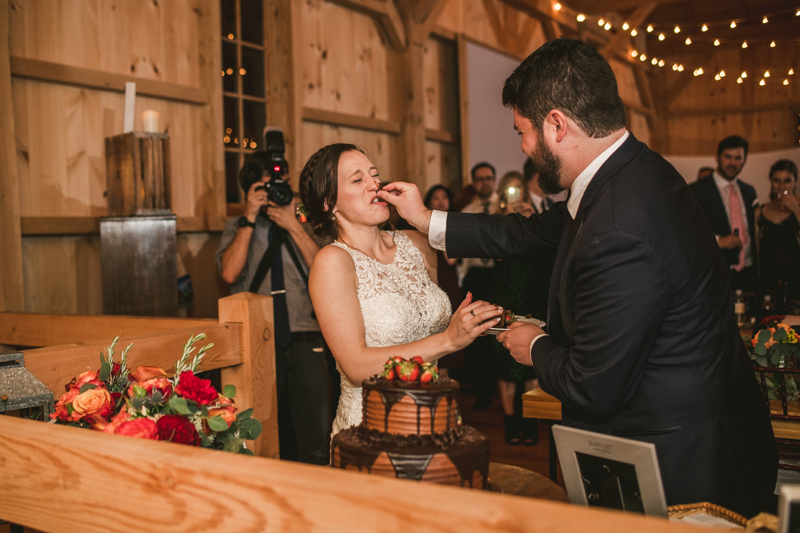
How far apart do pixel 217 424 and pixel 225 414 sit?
49 mm

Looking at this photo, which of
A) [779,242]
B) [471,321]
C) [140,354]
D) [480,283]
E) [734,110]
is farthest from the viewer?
[734,110]

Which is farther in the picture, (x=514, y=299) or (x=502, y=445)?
(x=502, y=445)

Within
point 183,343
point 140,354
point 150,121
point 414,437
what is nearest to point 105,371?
point 140,354

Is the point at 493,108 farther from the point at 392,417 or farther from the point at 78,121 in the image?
the point at 392,417

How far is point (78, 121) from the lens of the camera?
357 cm

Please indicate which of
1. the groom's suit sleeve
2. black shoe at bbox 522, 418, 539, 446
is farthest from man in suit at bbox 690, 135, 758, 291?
the groom's suit sleeve

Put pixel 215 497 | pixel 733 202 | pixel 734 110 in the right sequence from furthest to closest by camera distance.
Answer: pixel 734 110, pixel 733 202, pixel 215 497

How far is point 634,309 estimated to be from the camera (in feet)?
3.98

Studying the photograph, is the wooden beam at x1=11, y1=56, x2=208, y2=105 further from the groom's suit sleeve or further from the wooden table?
the wooden table

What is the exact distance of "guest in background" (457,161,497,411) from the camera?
188 inches

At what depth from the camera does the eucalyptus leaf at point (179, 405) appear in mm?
1210

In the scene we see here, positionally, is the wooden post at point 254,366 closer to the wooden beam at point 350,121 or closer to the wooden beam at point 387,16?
the wooden beam at point 350,121

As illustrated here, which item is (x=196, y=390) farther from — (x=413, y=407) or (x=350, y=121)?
(x=350, y=121)

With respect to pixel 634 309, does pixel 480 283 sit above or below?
below
